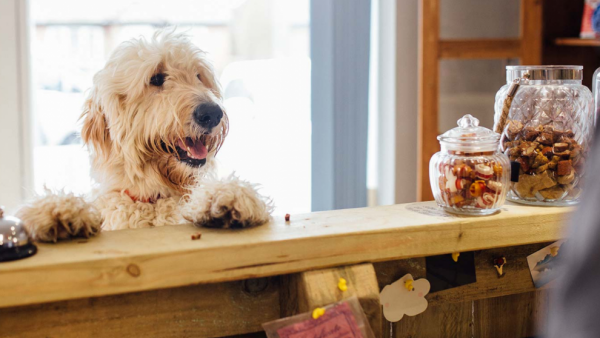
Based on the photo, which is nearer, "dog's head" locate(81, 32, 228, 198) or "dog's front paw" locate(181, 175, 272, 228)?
"dog's front paw" locate(181, 175, 272, 228)

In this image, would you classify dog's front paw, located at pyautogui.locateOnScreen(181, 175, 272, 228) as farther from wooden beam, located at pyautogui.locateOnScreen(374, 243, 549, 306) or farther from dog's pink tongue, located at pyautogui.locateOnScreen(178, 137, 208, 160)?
dog's pink tongue, located at pyautogui.locateOnScreen(178, 137, 208, 160)

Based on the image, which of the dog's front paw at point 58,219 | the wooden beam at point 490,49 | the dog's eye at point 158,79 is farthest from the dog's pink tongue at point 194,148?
the wooden beam at point 490,49

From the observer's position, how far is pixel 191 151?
1.74 m

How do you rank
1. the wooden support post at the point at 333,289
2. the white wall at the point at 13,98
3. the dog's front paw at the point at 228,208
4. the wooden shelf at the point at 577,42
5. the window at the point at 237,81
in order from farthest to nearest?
the window at the point at 237,81, the white wall at the point at 13,98, the wooden shelf at the point at 577,42, the dog's front paw at the point at 228,208, the wooden support post at the point at 333,289

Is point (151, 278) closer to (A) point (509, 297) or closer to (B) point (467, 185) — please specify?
(B) point (467, 185)

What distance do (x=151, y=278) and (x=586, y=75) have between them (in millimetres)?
3530

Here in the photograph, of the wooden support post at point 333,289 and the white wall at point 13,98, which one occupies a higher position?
the white wall at point 13,98

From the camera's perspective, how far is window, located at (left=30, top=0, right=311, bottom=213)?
456 cm

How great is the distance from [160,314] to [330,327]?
0.87 feet

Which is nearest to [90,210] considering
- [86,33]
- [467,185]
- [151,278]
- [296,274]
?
[151,278]

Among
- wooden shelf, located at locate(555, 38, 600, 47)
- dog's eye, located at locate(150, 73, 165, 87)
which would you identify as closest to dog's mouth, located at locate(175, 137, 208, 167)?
dog's eye, located at locate(150, 73, 165, 87)

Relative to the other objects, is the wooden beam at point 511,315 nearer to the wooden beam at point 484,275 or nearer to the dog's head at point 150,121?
the wooden beam at point 484,275

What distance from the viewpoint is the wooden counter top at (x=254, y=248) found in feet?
2.64

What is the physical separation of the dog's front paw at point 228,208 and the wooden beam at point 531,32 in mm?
2882
